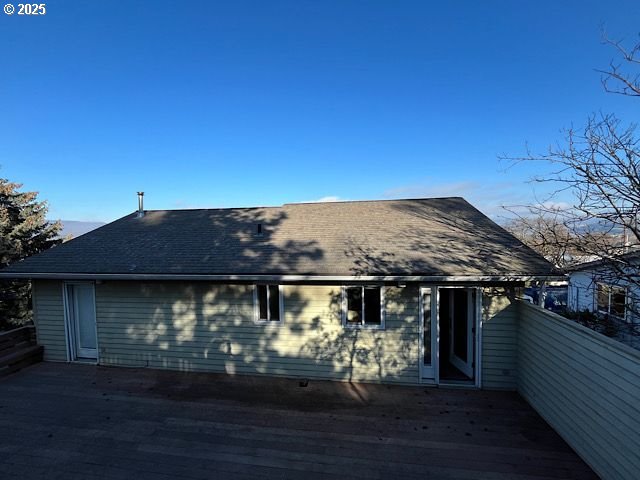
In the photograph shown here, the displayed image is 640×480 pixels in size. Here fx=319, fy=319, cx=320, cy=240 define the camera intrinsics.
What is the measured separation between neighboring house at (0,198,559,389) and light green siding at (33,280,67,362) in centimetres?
3

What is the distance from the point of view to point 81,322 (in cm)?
814

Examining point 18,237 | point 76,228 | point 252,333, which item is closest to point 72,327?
point 252,333

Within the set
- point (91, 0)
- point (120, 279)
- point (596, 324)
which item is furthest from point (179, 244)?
point (596, 324)

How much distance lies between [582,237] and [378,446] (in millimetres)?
4245

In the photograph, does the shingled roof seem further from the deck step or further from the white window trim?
the deck step

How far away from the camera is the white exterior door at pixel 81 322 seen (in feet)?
26.4

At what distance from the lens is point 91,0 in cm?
706

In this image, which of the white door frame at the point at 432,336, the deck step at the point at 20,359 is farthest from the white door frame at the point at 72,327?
the white door frame at the point at 432,336

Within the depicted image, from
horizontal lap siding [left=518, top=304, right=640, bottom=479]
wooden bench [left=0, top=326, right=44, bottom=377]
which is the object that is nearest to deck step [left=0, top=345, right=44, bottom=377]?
wooden bench [left=0, top=326, right=44, bottom=377]

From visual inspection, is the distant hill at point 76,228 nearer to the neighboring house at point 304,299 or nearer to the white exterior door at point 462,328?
the neighboring house at point 304,299

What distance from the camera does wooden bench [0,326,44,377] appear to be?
7384 mm

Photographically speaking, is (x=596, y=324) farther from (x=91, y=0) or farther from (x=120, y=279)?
(x=91, y=0)

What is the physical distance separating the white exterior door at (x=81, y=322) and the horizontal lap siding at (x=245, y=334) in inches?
18.1

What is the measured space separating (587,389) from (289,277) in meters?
4.83
